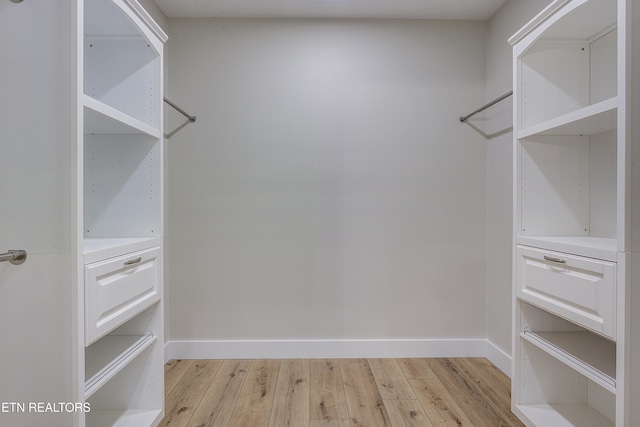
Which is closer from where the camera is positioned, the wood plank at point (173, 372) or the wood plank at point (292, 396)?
the wood plank at point (292, 396)

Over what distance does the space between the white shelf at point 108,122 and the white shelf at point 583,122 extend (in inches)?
71.2

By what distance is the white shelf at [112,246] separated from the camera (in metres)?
1.25

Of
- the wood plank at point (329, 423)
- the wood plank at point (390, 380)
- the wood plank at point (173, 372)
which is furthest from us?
the wood plank at point (173, 372)

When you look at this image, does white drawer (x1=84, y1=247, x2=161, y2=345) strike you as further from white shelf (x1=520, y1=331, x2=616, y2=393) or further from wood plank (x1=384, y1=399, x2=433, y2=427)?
white shelf (x1=520, y1=331, x2=616, y2=393)

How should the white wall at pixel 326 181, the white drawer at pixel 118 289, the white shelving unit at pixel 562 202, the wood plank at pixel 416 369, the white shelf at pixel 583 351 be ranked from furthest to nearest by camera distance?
the white wall at pixel 326 181
the wood plank at pixel 416 369
the white shelving unit at pixel 562 202
the white shelf at pixel 583 351
the white drawer at pixel 118 289

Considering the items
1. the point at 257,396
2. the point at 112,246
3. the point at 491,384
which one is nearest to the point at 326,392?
the point at 257,396

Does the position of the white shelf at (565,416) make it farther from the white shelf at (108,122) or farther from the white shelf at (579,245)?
the white shelf at (108,122)

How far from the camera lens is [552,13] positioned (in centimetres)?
154

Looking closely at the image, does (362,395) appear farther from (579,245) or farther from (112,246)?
(112,246)

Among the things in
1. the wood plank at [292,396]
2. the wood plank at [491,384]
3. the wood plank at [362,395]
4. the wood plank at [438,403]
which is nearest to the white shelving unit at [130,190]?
the wood plank at [292,396]

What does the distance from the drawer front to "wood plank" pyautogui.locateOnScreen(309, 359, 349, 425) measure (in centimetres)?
110

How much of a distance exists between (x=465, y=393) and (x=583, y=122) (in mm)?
1548

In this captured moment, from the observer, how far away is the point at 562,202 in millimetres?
1755
